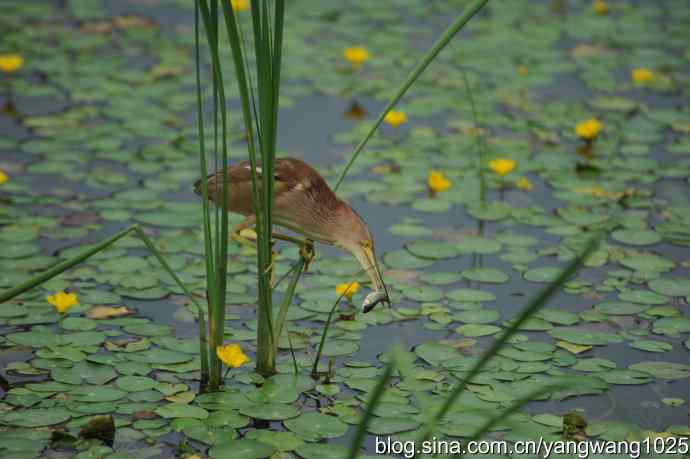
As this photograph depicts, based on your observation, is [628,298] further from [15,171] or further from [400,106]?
[15,171]

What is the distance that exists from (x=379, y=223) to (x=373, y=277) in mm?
1267

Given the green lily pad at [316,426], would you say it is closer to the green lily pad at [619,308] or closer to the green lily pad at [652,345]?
the green lily pad at [652,345]

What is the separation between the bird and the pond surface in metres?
0.38

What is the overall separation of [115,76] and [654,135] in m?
2.81

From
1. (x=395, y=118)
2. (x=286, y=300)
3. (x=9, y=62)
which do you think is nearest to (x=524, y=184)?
(x=395, y=118)

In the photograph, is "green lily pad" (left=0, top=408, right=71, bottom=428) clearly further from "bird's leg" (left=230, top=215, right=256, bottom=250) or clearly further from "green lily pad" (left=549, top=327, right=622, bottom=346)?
"green lily pad" (left=549, top=327, right=622, bottom=346)

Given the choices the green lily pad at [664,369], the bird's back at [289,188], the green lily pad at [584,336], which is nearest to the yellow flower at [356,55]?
the bird's back at [289,188]

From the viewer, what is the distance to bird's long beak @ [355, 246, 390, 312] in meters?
3.28

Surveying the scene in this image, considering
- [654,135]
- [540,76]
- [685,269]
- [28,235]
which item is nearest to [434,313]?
[685,269]

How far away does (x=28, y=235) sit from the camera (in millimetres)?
4254

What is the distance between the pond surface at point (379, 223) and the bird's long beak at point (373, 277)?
27 centimetres

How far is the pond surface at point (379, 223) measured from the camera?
3227 mm

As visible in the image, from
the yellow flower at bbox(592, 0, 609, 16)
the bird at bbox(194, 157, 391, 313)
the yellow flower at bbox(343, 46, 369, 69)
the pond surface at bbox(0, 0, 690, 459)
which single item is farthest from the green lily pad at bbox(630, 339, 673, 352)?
the yellow flower at bbox(592, 0, 609, 16)

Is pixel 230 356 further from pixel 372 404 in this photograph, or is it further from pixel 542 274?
pixel 542 274
